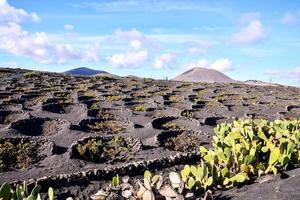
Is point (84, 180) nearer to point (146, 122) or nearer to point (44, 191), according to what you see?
point (44, 191)

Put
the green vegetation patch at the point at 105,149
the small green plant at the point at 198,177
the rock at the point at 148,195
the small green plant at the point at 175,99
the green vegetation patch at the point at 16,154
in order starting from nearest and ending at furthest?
the rock at the point at 148,195 < the small green plant at the point at 198,177 < the green vegetation patch at the point at 16,154 < the green vegetation patch at the point at 105,149 < the small green plant at the point at 175,99

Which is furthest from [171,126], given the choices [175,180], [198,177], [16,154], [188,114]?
[175,180]

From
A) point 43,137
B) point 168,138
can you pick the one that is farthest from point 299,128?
point 43,137

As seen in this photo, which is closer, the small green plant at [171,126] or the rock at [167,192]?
the rock at [167,192]

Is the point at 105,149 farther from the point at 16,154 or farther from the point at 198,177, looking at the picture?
the point at 198,177

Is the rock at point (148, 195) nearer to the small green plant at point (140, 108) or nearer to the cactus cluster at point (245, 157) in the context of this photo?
the cactus cluster at point (245, 157)

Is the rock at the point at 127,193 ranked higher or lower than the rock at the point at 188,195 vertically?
higher

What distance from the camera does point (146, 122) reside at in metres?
9.05

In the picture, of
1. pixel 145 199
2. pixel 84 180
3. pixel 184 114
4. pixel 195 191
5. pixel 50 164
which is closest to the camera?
pixel 145 199

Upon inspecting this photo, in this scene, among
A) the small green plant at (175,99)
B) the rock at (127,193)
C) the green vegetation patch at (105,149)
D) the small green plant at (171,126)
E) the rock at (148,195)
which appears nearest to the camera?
the rock at (148,195)

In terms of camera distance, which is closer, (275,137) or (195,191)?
(195,191)

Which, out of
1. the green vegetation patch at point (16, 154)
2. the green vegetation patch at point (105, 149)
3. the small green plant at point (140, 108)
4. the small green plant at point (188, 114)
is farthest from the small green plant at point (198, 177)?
the small green plant at point (140, 108)

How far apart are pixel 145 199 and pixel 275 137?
2.46 meters

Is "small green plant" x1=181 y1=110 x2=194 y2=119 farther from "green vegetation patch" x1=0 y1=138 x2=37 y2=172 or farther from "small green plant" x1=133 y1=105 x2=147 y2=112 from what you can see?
"green vegetation patch" x1=0 y1=138 x2=37 y2=172
